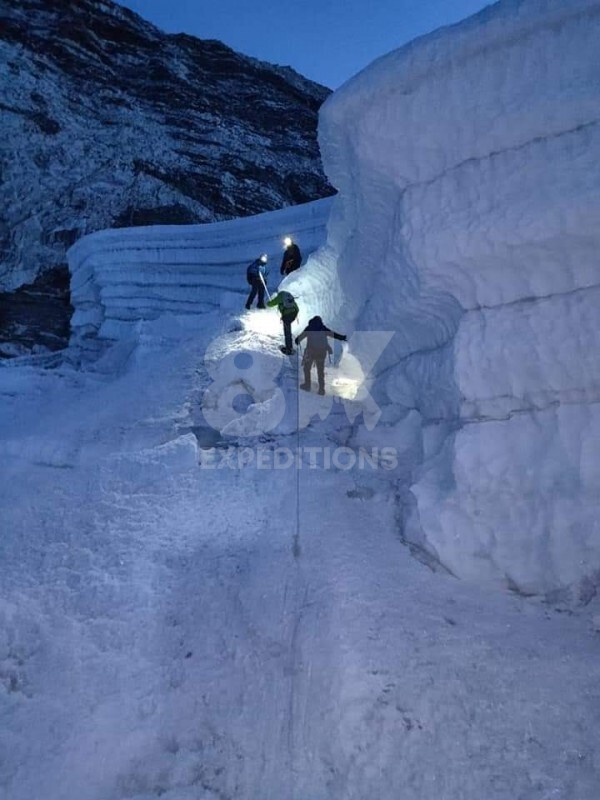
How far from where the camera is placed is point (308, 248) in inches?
474

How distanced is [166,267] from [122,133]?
801 cm

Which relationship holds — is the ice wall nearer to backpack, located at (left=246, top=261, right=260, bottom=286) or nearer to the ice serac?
backpack, located at (left=246, top=261, right=260, bottom=286)

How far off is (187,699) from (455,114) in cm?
497

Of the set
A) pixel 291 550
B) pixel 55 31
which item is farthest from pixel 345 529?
pixel 55 31

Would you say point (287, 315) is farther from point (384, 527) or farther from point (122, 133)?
point (122, 133)

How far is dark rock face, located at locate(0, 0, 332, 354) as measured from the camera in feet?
56.5

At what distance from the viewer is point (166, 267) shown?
14.3 m

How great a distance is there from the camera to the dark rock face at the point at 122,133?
17.2m

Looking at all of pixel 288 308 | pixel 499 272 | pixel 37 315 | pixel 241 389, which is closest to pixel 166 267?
pixel 37 315

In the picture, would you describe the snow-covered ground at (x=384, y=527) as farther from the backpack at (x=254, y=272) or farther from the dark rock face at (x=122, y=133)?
the dark rock face at (x=122, y=133)

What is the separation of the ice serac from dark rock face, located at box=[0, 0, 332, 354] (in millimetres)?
14946

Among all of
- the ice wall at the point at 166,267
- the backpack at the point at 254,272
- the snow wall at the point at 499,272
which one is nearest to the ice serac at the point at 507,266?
the snow wall at the point at 499,272

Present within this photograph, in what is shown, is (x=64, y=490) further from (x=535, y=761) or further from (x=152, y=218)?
(x=152, y=218)

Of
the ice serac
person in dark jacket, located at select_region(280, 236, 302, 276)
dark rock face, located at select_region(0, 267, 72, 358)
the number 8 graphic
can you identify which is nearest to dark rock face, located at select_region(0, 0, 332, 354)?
dark rock face, located at select_region(0, 267, 72, 358)
